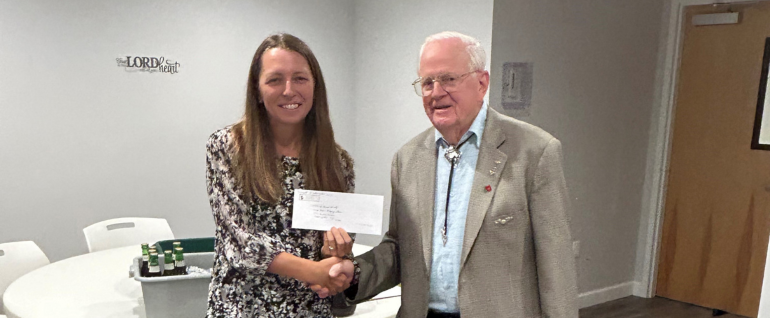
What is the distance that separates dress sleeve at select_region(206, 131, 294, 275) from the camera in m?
1.40

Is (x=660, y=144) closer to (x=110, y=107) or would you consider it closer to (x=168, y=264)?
(x=168, y=264)

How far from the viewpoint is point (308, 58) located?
1499 millimetres

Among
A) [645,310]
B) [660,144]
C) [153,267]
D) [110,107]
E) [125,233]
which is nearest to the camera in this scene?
[153,267]

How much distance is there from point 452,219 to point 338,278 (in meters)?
0.33

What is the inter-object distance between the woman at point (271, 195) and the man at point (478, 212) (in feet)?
0.35

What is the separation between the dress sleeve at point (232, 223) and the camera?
1.40 meters

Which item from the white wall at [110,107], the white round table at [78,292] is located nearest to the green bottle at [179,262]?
the white round table at [78,292]

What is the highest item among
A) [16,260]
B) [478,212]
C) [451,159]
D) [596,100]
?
[596,100]

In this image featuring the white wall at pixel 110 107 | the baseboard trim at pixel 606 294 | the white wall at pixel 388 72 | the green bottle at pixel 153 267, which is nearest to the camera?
the green bottle at pixel 153 267

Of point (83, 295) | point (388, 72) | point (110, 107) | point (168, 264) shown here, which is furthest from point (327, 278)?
point (388, 72)

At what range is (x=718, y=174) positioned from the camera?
4020 mm

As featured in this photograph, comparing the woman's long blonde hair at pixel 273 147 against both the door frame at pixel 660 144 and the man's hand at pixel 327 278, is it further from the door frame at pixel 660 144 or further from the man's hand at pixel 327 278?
the door frame at pixel 660 144

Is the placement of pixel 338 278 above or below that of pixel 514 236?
below

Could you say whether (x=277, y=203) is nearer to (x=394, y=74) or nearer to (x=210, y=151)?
(x=210, y=151)
